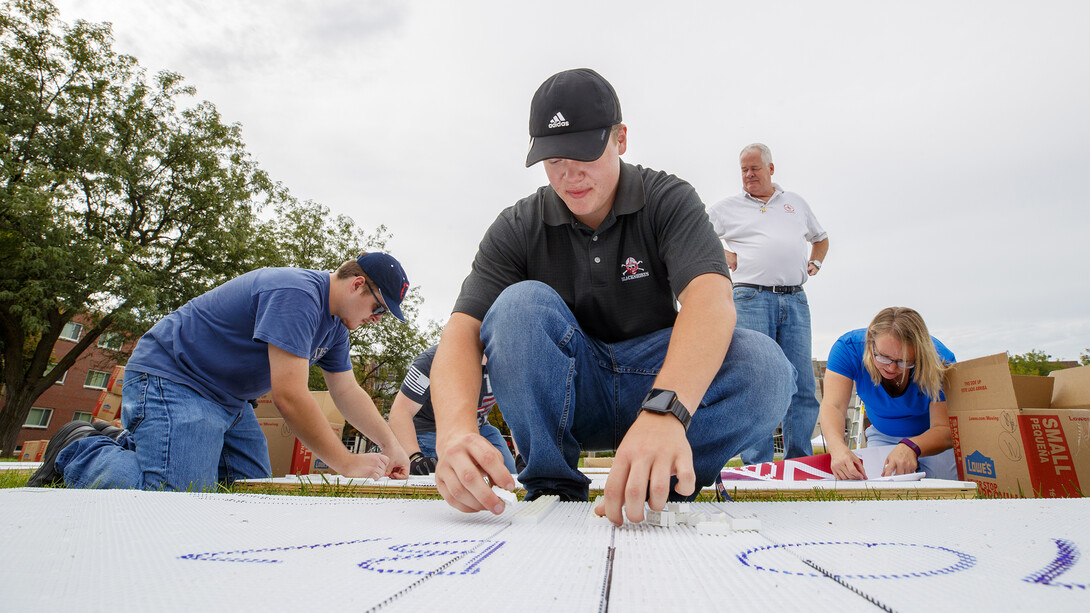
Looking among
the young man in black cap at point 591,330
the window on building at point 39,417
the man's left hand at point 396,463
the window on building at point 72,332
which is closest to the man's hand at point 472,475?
the young man in black cap at point 591,330

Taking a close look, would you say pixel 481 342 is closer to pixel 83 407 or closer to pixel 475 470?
pixel 475 470

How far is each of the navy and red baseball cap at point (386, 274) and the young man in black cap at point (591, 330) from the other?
3.89 ft

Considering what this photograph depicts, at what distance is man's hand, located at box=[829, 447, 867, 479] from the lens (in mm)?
2859

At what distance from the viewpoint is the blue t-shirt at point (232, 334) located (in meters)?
2.44

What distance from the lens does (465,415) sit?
129cm

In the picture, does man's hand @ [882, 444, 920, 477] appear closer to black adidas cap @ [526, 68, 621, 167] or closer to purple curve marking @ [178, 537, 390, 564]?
black adidas cap @ [526, 68, 621, 167]

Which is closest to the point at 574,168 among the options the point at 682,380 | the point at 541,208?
the point at 541,208

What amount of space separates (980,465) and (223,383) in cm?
354

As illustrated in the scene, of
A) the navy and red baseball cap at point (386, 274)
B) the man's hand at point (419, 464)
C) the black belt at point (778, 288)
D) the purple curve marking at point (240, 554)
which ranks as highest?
the black belt at point (778, 288)

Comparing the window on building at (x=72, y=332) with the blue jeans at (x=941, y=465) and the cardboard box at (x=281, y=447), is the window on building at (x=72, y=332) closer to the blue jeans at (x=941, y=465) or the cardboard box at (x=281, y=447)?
the cardboard box at (x=281, y=447)

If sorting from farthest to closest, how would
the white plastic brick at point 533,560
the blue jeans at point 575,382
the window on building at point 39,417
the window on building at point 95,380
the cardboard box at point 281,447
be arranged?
the window on building at point 95,380 → the window on building at point 39,417 → the cardboard box at point 281,447 → the blue jeans at point 575,382 → the white plastic brick at point 533,560

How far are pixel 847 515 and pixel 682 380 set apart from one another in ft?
1.54

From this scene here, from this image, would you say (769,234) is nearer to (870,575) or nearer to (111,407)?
(870,575)

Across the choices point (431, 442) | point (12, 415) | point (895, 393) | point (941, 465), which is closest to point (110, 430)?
point (431, 442)
